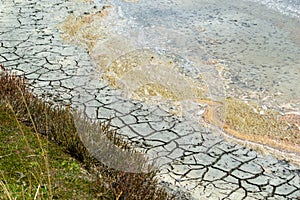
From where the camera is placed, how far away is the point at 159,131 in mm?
5156

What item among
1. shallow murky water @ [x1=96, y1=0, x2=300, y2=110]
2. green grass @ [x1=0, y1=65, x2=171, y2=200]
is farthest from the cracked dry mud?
shallow murky water @ [x1=96, y1=0, x2=300, y2=110]

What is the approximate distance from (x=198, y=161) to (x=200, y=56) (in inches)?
102

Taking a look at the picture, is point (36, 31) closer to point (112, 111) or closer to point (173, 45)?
point (173, 45)

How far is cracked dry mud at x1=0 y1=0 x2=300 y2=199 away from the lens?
4309mm

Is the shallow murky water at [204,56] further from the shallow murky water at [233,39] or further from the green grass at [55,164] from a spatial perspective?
the green grass at [55,164]

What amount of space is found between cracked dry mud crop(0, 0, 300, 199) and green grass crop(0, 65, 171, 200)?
0.49 metres

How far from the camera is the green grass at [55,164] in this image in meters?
3.61

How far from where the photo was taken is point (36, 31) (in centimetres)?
775

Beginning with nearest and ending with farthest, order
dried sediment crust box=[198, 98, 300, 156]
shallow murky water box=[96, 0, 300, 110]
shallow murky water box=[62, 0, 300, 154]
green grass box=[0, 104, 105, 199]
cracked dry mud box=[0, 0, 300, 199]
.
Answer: green grass box=[0, 104, 105, 199], cracked dry mud box=[0, 0, 300, 199], dried sediment crust box=[198, 98, 300, 156], shallow murky water box=[62, 0, 300, 154], shallow murky water box=[96, 0, 300, 110]

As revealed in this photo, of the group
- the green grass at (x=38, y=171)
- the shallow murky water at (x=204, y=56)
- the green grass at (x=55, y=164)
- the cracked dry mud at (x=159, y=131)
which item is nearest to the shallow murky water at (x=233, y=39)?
the shallow murky water at (x=204, y=56)

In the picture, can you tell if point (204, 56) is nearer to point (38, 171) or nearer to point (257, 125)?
point (257, 125)

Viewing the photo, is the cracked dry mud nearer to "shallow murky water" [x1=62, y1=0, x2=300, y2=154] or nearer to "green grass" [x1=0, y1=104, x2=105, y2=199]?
"shallow murky water" [x1=62, y1=0, x2=300, y2=154]

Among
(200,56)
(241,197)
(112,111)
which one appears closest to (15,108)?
(112,111)

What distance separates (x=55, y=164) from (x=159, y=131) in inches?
52.9
